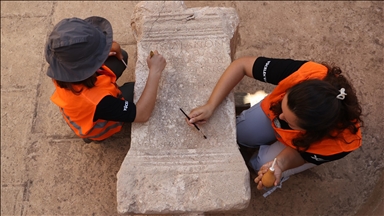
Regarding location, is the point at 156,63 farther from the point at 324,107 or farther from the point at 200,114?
the point at 324,107

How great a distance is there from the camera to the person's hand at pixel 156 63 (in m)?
1.82

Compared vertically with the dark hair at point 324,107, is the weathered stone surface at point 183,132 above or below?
below

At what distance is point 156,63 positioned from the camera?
183 cm

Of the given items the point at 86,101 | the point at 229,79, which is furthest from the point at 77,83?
the point at 229,79

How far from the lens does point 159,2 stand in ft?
6.81

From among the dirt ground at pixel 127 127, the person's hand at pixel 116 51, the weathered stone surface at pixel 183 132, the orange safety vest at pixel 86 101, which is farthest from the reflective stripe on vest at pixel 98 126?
the person's hand at pixel 116 51

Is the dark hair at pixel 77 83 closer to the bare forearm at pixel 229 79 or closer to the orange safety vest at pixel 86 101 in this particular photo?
the orange safety vest at pixel 86 101

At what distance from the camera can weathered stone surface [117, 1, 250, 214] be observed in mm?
1645

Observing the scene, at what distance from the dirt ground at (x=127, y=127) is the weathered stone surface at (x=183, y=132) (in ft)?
2.11

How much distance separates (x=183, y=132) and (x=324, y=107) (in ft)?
2.37

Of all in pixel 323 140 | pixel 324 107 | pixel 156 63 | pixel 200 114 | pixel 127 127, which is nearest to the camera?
pixel 324 107

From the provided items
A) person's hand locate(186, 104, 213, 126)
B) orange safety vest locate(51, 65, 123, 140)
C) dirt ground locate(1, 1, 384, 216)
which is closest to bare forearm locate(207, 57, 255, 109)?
person's hand locate(186, 104, 213, 126)

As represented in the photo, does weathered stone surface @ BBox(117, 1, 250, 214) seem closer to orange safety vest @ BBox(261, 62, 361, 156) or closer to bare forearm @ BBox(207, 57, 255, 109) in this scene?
bare forearm @ BBox(207, 57, 255, 109)

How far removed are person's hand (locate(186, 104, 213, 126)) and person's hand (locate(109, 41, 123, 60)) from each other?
0.78 metres
